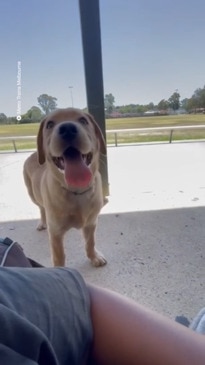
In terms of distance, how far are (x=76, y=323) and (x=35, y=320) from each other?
0.29ft

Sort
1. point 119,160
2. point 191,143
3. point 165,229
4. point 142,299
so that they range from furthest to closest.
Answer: point 191,143
point 119,160
point 165,229
point 142,299

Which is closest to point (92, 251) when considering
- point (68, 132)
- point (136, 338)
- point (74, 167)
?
point (74, 167)

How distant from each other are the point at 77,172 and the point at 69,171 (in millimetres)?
29

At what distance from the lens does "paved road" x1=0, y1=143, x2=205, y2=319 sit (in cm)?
105

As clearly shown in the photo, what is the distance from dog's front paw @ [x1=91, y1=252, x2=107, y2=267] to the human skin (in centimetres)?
70

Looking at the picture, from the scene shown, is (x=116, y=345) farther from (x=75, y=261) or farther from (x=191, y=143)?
(x=191, y=143)

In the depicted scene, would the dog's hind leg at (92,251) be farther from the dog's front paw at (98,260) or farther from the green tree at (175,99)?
the green tree at (175,99)

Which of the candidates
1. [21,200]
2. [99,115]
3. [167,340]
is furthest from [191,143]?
[167,340]

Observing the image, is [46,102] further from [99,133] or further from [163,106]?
[163,106]

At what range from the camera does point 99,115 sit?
6.40 feet

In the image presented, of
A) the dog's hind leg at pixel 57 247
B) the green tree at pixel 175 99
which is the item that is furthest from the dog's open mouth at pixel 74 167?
the green tree at pixel 175 99

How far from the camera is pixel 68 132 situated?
970mm

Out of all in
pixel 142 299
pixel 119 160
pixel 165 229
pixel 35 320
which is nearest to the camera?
pixel 35 320

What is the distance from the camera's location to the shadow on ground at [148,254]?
1.02 metres
